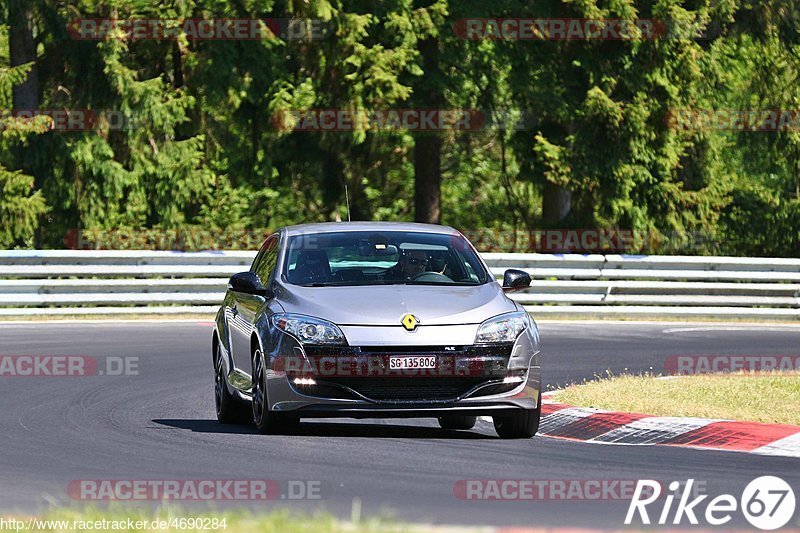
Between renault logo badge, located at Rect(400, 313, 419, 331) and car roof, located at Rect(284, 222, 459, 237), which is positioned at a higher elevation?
car roof, located at Rect(284, 222, 459, 237)

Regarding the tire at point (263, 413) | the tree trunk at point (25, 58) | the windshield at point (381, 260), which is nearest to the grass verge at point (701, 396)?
the windshield at point (381, 260)

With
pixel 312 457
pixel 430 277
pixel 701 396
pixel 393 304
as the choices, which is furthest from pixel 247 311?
pixel 701 396

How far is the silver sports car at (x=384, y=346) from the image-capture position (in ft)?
36.2

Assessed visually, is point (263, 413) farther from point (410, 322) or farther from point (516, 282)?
point (516, 282)

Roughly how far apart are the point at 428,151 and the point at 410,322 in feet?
78.0

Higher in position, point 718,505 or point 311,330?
point 311,330

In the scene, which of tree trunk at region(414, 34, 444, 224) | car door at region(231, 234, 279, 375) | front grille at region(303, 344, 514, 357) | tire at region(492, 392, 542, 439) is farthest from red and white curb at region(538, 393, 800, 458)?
tree trunk at region(414, 34, 444, 224)

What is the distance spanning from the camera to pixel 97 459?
10.3 metres

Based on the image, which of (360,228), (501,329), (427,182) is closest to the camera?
(501,329)

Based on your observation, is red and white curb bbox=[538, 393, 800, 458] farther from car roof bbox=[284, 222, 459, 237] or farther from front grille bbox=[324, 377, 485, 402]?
Result: car roof bbox=[284, 222, 459, 237]

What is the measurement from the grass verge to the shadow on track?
170 cm

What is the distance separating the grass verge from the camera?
12.7m

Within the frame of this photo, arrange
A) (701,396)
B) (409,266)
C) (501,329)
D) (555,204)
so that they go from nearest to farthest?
(501,329) → (409,266) → (701,396) → (555,204)

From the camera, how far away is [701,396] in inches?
552
